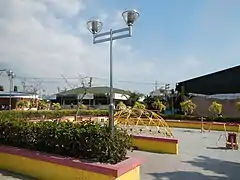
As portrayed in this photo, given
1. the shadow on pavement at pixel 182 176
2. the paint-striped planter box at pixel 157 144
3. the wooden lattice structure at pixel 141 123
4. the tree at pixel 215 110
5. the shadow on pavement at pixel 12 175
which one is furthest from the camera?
the tree at pixel 215 110

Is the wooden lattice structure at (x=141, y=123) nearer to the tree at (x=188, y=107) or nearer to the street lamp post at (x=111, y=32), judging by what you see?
the street lamp post at (x=111, y=32)

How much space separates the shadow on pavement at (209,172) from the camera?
702 cm

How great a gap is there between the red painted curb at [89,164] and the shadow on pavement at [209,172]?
5.30 feet

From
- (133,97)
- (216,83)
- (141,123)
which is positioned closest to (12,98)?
(133,97)

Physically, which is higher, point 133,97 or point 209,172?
point 133,97

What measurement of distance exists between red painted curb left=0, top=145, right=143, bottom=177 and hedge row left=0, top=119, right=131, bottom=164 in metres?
0.20

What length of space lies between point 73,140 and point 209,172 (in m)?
3.91

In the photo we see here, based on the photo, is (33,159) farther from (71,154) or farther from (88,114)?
(88,114)

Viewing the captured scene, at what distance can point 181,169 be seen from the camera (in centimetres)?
785

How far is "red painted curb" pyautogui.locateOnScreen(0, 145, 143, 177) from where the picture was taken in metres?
5.14

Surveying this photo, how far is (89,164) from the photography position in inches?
213

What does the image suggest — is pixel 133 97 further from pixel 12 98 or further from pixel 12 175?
pixel 12 175

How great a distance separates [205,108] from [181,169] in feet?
75.9

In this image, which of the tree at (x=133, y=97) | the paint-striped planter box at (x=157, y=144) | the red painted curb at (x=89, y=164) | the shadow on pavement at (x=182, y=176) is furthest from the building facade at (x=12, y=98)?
the shadow on pavement at (x=182, y=176)
